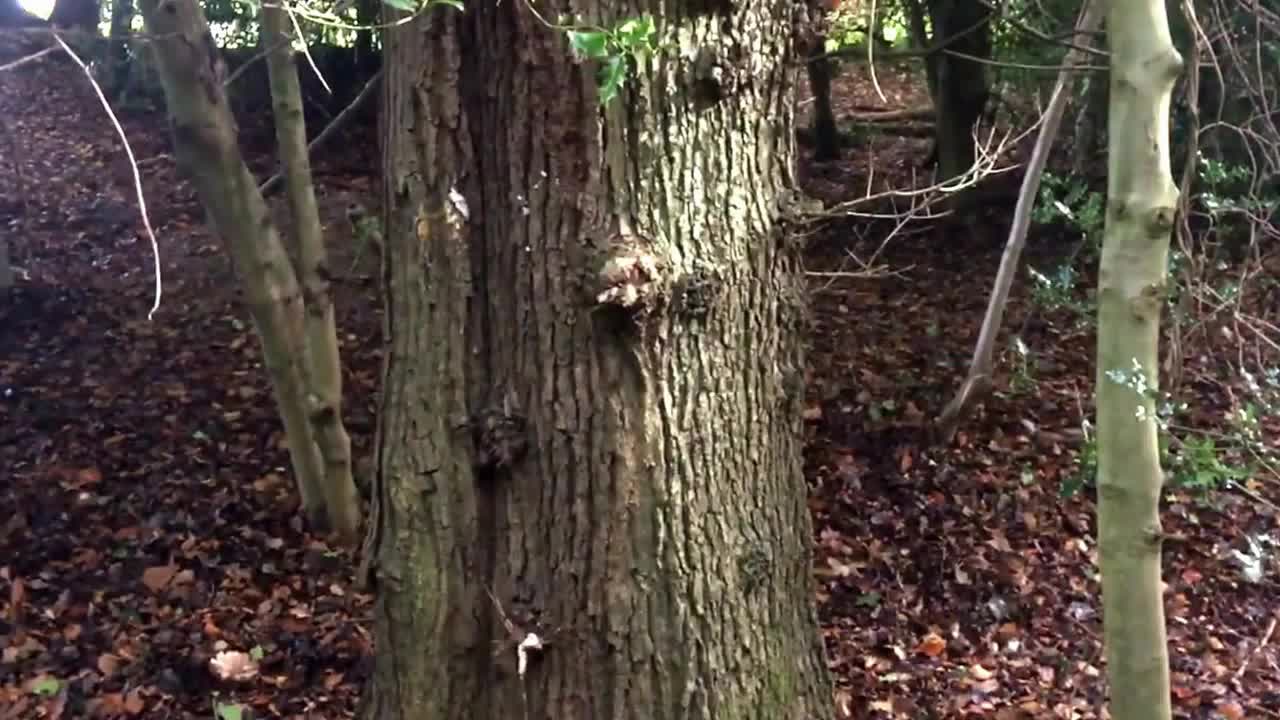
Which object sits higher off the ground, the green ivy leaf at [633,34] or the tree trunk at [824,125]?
the tree trunk at [824,125]

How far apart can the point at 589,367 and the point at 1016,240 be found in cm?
362

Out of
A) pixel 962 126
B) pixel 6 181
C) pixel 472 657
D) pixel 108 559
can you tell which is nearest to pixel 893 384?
pixel 962 126

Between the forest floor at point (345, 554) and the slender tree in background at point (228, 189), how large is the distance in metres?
0.87

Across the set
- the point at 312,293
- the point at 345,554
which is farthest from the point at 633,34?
the point at 345,554

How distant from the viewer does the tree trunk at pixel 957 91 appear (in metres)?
9.08

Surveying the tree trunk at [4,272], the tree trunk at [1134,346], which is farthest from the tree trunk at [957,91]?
the tree trunk at [4,272]

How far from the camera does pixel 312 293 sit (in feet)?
17.7

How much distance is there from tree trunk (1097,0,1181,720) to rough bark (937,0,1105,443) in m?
1.97

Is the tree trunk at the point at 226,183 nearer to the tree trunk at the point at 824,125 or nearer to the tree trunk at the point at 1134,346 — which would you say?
the tree trunk at the point at 1134,346

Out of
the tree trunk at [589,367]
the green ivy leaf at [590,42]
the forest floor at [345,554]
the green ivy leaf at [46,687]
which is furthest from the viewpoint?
the forest floor at [345,554]

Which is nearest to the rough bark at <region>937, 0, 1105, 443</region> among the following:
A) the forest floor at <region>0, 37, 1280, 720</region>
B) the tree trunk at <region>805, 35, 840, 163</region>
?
the forest floor at <region>0, 37, 1280, 720</region>

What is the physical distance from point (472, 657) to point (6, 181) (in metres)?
9.56

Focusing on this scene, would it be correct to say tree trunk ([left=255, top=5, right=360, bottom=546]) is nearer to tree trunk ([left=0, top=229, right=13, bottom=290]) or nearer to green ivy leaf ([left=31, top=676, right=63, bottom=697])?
green ivy leaf ([left=31, top=676, right=63, bottom=697])

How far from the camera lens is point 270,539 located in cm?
571
